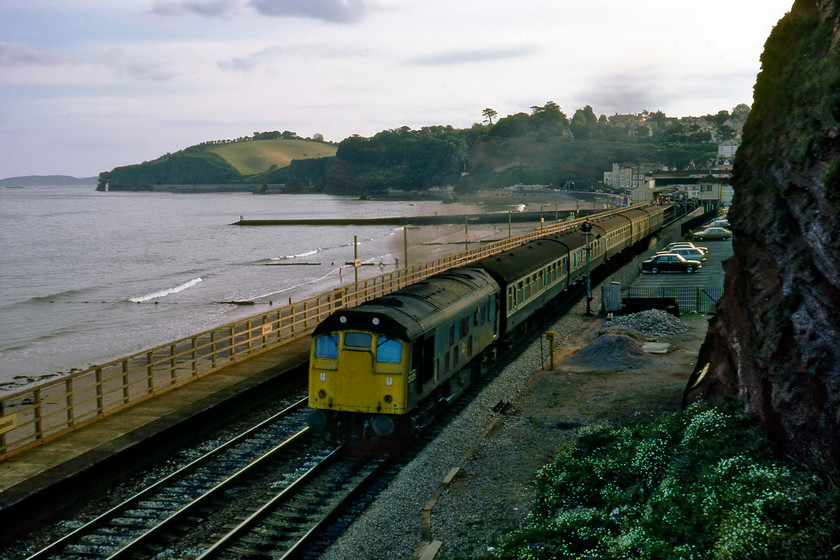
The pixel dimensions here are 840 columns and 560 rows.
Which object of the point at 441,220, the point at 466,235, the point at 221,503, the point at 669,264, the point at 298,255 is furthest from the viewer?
the point at 441,220

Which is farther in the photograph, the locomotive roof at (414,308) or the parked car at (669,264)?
the parked car at (669,264)

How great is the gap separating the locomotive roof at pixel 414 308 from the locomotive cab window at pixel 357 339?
16 cm

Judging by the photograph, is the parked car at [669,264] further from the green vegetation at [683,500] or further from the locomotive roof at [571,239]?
the green vegetation at [683,500]

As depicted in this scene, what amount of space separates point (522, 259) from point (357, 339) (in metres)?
13.9

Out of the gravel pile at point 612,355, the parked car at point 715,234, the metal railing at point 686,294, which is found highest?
the parked car at point 715,234

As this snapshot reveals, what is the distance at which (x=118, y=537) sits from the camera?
1314 cm

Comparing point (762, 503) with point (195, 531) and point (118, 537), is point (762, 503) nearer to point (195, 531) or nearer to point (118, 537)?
point (195, 531)

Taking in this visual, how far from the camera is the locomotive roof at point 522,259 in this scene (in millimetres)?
25453

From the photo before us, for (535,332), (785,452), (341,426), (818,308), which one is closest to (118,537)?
(341,426)

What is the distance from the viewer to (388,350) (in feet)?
52.4

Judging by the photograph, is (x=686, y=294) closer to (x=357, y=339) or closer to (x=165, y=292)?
(x=357, y=339)

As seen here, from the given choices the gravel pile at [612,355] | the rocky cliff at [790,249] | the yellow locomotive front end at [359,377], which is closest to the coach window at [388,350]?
the yellow locomotive front end at [359,377]

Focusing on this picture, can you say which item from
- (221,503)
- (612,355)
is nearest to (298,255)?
(612,355)

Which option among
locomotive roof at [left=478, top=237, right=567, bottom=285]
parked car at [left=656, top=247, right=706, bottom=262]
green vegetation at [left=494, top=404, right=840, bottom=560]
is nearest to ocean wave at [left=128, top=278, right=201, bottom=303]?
locomotive roof at [left=478, top=237, right=567, bottom=285]
